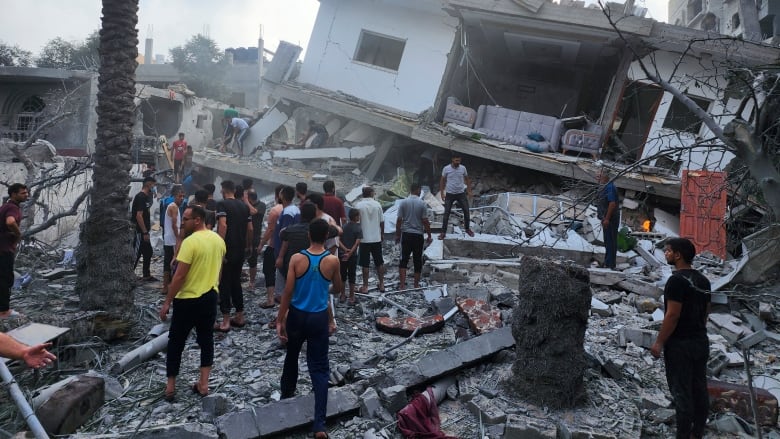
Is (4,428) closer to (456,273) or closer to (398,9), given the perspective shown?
(456,273)

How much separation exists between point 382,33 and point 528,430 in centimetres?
1438

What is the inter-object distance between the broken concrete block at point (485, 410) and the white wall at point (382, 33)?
1217cm

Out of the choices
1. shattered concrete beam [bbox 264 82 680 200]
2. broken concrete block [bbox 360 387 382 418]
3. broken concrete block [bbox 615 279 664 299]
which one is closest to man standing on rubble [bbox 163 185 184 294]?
broken concrete block [bbox 360 387 382 418]

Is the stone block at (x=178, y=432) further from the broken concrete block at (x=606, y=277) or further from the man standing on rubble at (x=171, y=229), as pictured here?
the broken concrete block at (x=606, y=277)

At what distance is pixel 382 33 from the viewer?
1611 cm

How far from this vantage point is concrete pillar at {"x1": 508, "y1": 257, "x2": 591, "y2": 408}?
14.7ft

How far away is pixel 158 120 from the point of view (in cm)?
2305

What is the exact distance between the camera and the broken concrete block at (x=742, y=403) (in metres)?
4.68

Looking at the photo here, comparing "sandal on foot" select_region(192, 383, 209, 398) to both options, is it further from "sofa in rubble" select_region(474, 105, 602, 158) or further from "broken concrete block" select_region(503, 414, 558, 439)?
"sofa in rubble" select_region(474, 105, 602, 158)

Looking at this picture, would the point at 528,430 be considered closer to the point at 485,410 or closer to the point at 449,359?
the point at 485,410

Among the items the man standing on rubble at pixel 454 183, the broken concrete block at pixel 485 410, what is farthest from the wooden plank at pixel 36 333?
the man standing on rubble at pixel 454 183

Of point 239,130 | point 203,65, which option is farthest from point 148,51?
point 239,130

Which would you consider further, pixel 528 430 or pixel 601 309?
pixel 601 309

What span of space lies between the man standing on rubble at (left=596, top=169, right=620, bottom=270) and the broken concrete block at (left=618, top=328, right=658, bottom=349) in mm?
2269
